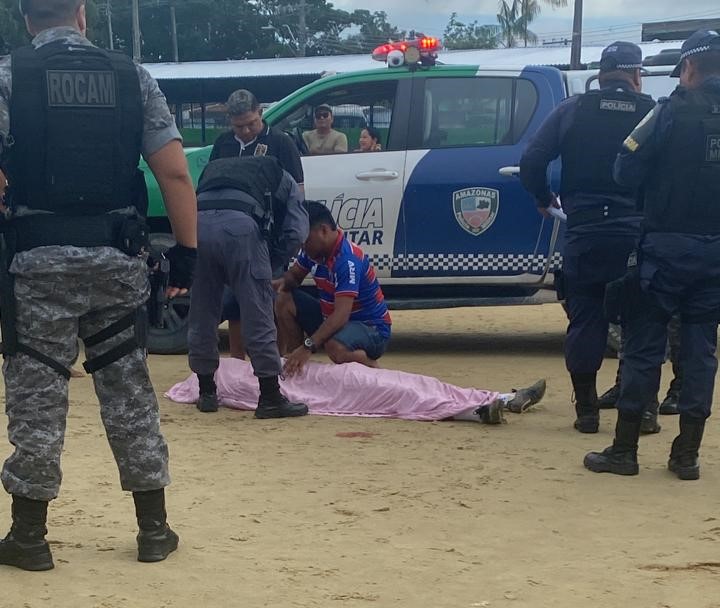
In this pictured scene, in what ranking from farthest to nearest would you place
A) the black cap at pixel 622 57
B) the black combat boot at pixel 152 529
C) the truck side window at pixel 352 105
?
the truck side window at pixel 352 105, the black cap at pixel 622 57, the black combat boot at pixel 152 529

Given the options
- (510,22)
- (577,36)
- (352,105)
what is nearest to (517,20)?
(510,22)

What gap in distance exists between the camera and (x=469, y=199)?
8.12 m

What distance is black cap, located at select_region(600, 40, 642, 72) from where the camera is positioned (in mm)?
6059

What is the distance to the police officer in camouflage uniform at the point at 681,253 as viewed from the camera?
5.20m

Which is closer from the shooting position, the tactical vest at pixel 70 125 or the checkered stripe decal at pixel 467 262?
the tactical vest at pixel 70 125

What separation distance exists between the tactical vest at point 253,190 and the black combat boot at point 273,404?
0.71m

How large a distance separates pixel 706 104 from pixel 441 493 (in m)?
1.87

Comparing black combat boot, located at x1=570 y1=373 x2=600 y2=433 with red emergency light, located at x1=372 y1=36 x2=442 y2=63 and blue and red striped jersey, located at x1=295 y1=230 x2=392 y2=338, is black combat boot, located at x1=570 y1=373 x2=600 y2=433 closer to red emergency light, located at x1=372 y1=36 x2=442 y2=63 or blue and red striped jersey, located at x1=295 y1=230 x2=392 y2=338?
blue and red striped jersey, located at x1=295 y1=230 x2=392 y2=338

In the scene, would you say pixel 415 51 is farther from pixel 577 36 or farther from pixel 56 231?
pixel 577 36

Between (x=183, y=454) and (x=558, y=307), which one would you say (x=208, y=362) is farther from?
(x=558, y=307)

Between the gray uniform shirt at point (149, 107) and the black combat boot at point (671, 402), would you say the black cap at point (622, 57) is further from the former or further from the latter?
the gray uniform shirt at point (149, 107)

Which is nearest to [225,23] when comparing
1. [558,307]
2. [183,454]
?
[558,307]

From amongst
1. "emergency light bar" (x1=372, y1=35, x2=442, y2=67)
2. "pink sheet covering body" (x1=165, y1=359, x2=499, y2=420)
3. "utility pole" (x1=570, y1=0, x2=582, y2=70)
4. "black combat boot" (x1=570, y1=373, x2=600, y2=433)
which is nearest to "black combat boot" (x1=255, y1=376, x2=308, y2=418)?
"pink sheet covering body" (x1=165, y1=359, x2=499, y2=420)

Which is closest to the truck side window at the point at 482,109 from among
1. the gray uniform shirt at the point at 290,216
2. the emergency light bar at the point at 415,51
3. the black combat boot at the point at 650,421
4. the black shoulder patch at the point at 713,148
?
the emergency light bar at the point at 415,51
